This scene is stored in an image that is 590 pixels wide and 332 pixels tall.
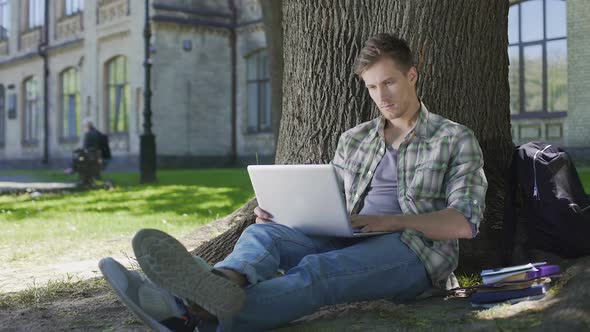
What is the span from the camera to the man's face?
3.70 metres

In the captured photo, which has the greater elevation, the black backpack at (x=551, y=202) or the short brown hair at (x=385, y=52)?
the short brown hair at (x=385, y=52)

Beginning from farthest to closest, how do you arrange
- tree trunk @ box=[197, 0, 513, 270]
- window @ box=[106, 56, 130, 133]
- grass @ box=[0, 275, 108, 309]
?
window @ box=[106, 56, 130, 133]
grass @ box=[0, 275, 108, 309]
tree trunk @ box=[197, 0, 513, 270]

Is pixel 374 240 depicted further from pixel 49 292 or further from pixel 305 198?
pixel 49 292

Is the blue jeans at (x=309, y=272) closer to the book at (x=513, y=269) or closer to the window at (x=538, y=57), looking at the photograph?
the book at (x=513, y=269)

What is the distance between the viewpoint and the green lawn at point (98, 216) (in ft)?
25.5

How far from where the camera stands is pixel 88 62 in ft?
101

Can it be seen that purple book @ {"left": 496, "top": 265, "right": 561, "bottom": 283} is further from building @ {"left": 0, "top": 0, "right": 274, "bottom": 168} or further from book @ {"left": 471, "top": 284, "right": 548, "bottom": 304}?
building @ {"left": 0, "top": 0, "right": 274, "bottom": 168}

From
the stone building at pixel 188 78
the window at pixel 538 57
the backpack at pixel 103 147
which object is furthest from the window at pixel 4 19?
the window at pixel 538 57

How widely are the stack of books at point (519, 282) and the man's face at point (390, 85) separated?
86cm

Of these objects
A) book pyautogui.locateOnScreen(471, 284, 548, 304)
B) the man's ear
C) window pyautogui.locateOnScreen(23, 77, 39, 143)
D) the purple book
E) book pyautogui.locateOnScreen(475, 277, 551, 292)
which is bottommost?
book pyautogui.locateOnScreen(471, 284, 548, 304)


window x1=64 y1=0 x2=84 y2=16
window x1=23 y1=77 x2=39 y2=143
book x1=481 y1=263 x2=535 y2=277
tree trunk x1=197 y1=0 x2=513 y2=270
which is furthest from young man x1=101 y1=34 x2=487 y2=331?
window x1=23 y1=77 x2=39 y2=143

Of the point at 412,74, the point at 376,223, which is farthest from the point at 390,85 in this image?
the point at 376,223

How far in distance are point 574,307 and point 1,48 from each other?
127 feet

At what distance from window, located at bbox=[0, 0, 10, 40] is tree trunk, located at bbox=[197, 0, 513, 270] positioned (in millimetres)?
35807
